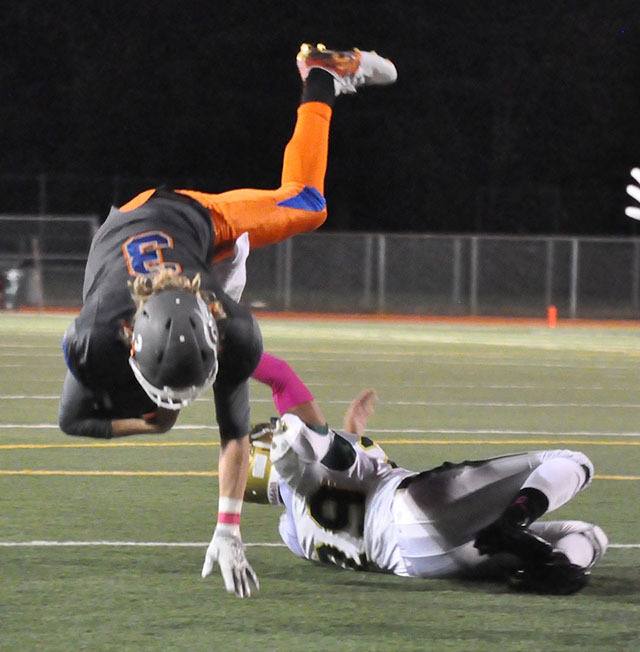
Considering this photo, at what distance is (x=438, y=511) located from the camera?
5457 mm

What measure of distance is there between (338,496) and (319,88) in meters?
2.95

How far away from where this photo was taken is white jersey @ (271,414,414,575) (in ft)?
17.7

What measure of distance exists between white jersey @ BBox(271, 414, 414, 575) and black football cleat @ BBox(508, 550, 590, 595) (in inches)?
19.6

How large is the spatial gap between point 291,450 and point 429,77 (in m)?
42.1

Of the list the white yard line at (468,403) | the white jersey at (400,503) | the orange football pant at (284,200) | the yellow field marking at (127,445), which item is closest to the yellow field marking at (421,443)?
the yellow field marking at (127,445)

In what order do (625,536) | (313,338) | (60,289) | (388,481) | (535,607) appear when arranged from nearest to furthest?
(535,607) < (388,481) < (625,536) < (313,338) < (60,289)

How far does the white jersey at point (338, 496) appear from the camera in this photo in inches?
212

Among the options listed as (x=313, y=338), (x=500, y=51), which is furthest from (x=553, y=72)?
(x=313, y=338)

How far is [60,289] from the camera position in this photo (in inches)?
1237

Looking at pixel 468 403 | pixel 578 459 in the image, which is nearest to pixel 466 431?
pixel 468 403

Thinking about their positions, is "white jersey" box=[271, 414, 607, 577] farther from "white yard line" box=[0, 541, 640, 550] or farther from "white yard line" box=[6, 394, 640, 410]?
"white yard line" box=[6, 394, 640, 410]

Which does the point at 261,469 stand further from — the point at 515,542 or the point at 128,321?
the point at 515,542

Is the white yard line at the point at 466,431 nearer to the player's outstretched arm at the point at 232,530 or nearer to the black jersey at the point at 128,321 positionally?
the black jersey at the point at 128,321

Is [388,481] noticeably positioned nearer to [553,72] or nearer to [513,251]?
[513,251]
